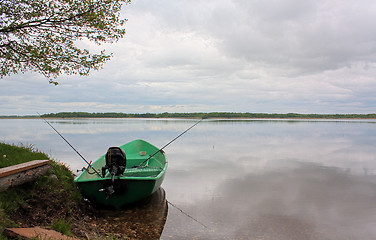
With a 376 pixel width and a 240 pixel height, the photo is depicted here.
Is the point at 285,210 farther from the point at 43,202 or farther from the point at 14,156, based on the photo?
the point at 14,156

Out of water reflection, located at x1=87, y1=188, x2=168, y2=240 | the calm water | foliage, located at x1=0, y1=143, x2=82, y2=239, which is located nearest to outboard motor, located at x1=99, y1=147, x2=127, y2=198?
water reflection, located at x1=87, y1=188, x2=168, y2=240

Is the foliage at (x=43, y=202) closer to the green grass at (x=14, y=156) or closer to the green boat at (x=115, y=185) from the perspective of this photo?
the green boat at (x=115, y=185)

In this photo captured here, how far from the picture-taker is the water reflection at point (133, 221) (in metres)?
5.78

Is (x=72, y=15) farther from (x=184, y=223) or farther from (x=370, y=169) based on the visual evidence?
(x=370, y=169)

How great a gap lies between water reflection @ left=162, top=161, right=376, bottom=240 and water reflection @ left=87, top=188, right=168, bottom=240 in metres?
0.30

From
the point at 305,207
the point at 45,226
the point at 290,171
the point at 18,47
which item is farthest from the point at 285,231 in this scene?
the point at 18,47

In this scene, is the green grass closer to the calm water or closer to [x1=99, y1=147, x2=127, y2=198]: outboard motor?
[x1=99, y1=147, x2=127, y2=198]: outboard motor

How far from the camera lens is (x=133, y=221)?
21.4 feet

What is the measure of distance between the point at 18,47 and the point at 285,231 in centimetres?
939

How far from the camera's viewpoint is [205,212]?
7.25 metres

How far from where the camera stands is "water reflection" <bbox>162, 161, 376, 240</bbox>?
238 inches

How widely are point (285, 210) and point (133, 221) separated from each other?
411cm

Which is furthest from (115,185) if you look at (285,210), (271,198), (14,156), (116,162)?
(271,198)

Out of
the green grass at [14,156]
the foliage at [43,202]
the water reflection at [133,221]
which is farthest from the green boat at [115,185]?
→ the green grass at [14,156]
